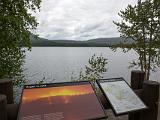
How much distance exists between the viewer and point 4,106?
125 inches

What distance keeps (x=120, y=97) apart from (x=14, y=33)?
7.25 m

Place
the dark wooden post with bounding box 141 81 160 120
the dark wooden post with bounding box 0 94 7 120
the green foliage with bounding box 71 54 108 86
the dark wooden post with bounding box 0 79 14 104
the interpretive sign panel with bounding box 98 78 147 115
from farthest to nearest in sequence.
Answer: the green foliage with bounding box 71 54 108 86 → the dark wooden post with bounding box 141 81 160 120 → the interpretive sign panel with bounding box 98 78 147 115 → the dark wooden post with bounding box 0 79 14 104 → the dark wooden post with bounding box 0 94 7 120

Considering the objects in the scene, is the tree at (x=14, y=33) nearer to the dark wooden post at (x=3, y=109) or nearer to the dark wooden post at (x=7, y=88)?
the dark wooden post at (x=7, y=88)

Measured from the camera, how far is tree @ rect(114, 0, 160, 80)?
59.6ft

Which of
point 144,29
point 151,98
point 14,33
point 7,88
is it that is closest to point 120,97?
point 151,98

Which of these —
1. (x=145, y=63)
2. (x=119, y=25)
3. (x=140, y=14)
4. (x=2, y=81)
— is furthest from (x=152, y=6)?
(x=2, y=81)

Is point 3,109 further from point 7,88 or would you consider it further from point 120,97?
point 120,97

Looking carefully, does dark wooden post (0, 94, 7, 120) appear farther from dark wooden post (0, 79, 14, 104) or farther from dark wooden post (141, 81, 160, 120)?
dark wooden post (141, 81, 160, 120)

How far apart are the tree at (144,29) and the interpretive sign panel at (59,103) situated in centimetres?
1482

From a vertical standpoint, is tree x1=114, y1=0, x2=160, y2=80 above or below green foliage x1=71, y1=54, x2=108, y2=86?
above

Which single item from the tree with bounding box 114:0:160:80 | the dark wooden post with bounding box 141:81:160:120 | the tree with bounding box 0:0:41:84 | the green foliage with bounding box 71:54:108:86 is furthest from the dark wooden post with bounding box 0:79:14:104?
the tree with bounding box 114:0:160:80

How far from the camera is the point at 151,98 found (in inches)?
179

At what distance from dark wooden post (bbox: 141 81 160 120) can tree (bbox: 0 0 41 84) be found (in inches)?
249

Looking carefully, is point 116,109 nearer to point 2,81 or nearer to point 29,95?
point 29,95
